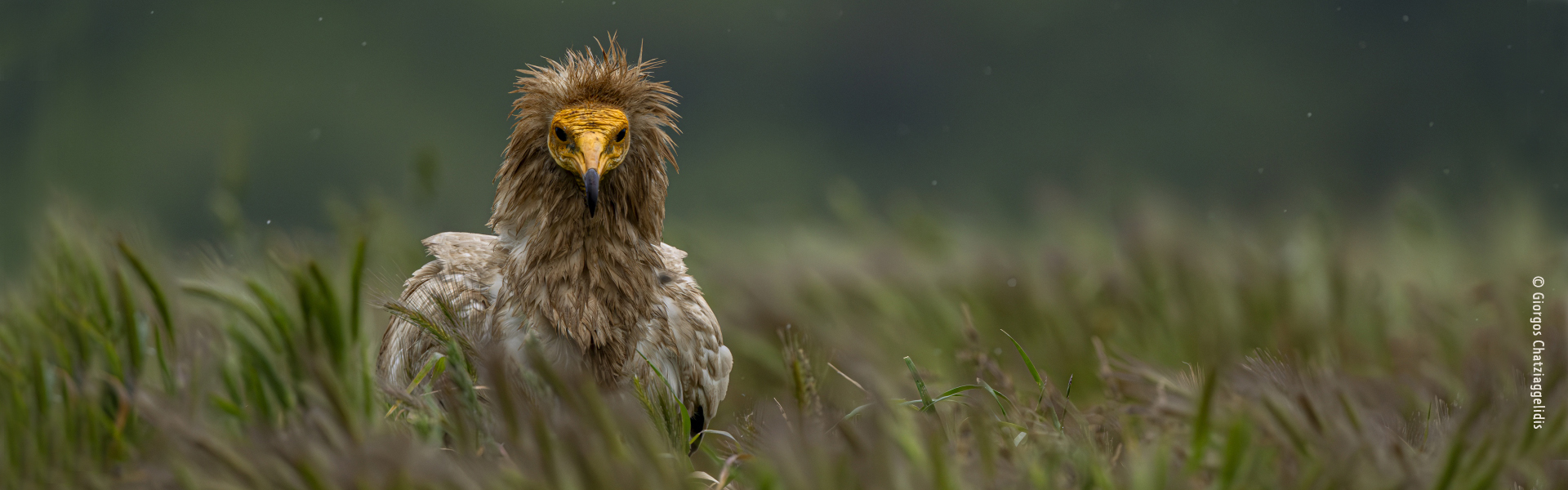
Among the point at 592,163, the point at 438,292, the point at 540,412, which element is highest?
the point at 592,163

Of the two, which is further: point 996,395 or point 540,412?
point 996,395

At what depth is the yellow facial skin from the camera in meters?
2.60

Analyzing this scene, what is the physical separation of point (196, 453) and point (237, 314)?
37 cm

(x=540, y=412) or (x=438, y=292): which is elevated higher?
(x=438, y=292)

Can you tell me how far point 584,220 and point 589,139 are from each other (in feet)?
0.91

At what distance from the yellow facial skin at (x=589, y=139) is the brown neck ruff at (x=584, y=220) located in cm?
8

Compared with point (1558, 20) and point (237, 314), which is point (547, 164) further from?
point (1558, 20)

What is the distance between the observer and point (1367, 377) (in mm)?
2822

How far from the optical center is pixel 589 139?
2607 millimetres

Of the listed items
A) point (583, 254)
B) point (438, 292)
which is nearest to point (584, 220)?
point (583, 254)

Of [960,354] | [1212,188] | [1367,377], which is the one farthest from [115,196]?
[1212,188]

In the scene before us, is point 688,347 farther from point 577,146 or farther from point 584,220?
point 577,146

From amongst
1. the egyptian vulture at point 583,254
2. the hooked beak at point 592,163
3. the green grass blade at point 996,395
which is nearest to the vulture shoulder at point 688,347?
the egyptian vulture at point 583,254

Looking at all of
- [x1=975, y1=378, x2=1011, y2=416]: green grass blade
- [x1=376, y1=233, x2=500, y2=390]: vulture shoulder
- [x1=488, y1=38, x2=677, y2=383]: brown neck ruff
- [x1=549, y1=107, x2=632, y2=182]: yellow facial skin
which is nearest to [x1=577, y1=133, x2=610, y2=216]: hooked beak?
[x1=549, y1=107, x2=632, y2=182]: yellow facial skin
